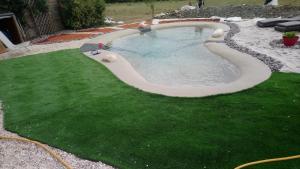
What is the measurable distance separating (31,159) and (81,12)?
45.1 ft

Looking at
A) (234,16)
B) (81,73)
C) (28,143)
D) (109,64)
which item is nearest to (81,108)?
(28,143)

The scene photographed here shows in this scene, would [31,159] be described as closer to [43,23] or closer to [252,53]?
[252,53]

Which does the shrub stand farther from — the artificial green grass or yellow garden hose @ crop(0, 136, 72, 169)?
yellow garden hose @ crop(0, 136, 72, 169)

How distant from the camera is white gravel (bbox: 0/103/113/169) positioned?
195 inches

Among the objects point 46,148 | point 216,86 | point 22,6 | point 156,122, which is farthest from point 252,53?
point 22,6

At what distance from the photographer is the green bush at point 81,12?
1755 cm

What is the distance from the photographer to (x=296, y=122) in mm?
5594

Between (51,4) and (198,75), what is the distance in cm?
1178

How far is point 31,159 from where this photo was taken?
520 centimetres

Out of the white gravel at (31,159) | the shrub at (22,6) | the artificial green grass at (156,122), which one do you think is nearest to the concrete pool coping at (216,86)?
the artificial green grass at (156,122)

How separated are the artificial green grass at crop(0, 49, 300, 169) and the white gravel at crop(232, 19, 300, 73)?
1.20m

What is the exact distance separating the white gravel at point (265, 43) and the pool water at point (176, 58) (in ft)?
4.45

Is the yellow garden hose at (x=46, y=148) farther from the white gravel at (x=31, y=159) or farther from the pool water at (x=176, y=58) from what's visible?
the pool water at (x=176, y=58)

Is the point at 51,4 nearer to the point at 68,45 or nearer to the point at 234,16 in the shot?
the point at 68,45
